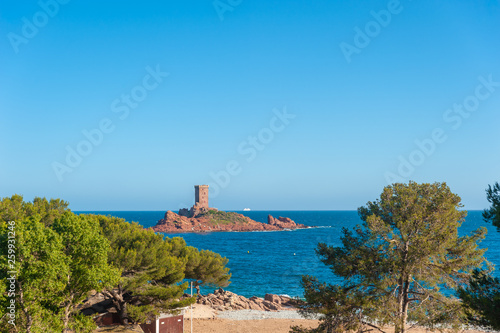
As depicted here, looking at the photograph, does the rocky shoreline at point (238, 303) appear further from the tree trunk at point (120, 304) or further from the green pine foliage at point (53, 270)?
the green pine foliage at point (53, 270)

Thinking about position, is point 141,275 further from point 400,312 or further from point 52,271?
point 400,312

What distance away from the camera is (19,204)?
27453 mm

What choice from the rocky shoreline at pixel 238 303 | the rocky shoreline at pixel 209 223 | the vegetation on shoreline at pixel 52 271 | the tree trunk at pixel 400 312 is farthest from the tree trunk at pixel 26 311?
the rocky shoreline at pixel 209 223

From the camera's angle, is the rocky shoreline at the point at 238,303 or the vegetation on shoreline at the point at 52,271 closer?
the vegetation on shoreline at the point at 52,271

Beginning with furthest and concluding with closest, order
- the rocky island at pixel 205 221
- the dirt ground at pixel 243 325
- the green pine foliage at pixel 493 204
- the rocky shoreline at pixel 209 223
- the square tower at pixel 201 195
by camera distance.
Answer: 1. the square tower at pixel 201 195
2. the rocky island at pixel 205 221
3. the rocky shoreline at pixel 209 223
4. the dirt ground at pixel 243 325
5. the green pine foliage at pixel 493 204

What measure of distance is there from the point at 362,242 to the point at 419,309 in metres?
3.22

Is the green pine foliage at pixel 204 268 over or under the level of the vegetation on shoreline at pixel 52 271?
under

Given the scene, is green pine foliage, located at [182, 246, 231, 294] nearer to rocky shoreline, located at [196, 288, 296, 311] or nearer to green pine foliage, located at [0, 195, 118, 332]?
rocky shoreline, located at [196, 288, 296, 311]

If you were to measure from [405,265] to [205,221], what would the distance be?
14321 cm

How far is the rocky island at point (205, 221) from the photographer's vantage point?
477 ft

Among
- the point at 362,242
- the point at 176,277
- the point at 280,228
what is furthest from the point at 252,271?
the point at 280,228

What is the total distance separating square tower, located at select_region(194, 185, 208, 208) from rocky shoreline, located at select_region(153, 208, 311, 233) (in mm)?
3170

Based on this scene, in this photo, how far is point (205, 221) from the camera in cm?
15500

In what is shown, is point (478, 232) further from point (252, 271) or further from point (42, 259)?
point (252, 271)
